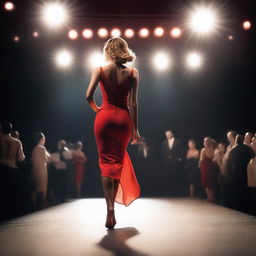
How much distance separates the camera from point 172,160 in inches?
428

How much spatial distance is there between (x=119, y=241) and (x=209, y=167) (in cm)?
533

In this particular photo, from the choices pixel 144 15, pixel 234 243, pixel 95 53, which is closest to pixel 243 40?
pixel 144 15

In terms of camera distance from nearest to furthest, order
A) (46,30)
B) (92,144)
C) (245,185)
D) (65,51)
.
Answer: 1. (245,185)
2. (46,30)
3. (65,51)
4. (92,144)

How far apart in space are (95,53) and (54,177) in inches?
139

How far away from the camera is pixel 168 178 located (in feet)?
36.3

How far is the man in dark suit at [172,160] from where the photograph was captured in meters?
10.8

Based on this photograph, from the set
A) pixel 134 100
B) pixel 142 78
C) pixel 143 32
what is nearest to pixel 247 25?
pixel 143 32

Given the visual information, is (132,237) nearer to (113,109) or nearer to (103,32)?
(113,109)

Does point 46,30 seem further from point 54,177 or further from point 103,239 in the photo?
point 103,239

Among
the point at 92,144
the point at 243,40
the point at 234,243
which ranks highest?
the point at 243,40

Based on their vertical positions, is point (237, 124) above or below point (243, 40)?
below

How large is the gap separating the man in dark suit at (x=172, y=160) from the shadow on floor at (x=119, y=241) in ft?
23.0

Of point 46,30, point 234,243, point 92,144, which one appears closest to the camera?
point 234,243

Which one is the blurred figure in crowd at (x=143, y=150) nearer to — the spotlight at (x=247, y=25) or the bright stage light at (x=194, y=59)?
the bright stage light at (x=194, y=59)
